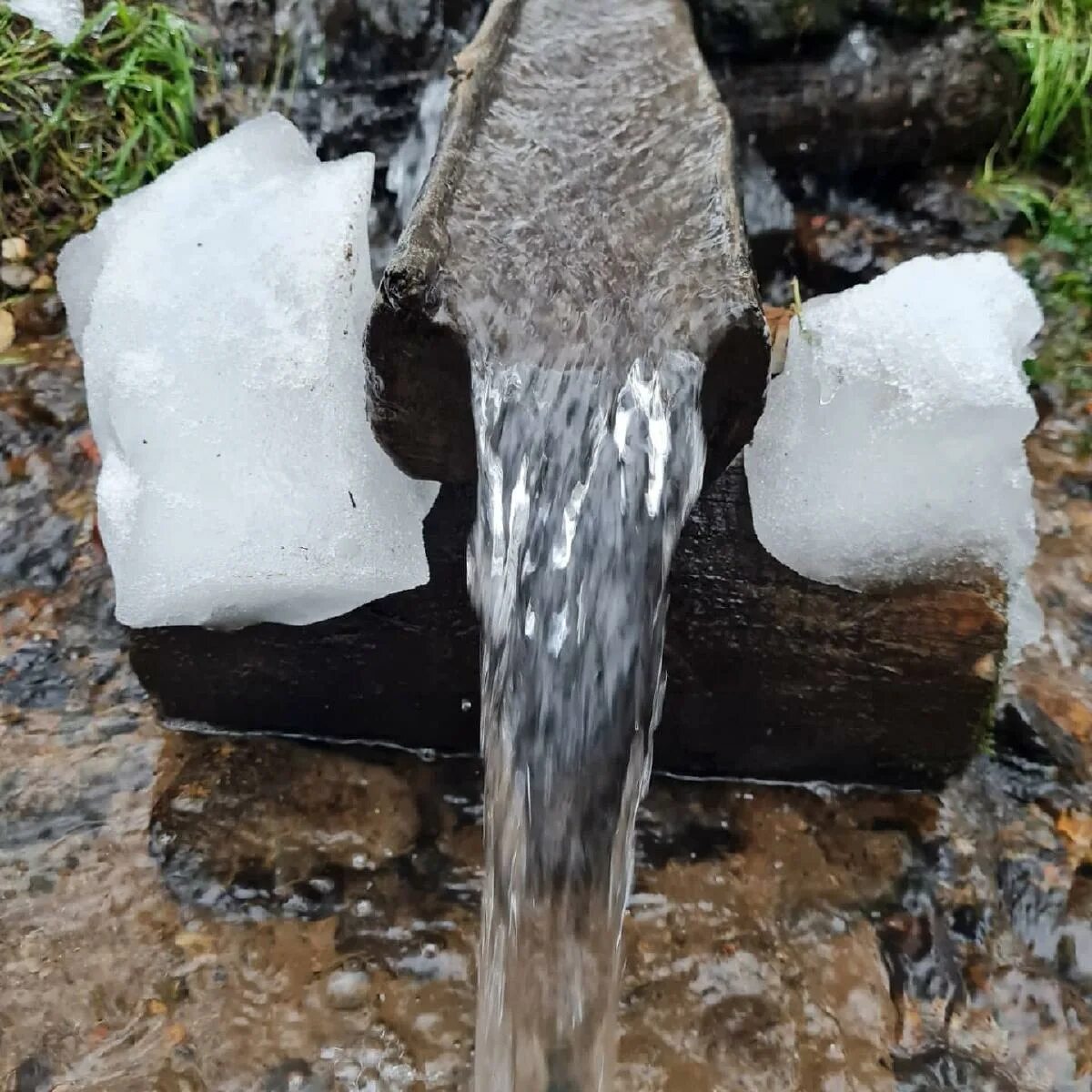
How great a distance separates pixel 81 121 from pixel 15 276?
2.11 ft

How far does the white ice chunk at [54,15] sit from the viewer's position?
423cm

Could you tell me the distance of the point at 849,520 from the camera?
7.42 feet

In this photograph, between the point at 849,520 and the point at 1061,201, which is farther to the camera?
the point at 1061,201

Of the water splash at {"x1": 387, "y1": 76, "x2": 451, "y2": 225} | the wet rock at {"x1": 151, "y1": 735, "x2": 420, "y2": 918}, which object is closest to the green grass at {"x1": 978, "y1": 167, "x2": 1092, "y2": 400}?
the water splash at {"x1": 387, "y1": 76, "x2": 451, "y2": 225}

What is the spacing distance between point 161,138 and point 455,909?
10.5ft

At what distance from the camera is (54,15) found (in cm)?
426

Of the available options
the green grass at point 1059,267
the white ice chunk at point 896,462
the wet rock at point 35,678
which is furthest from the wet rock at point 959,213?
the wet rock at point 35,678

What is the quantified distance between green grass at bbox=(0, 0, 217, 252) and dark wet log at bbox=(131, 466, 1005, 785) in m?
2.38

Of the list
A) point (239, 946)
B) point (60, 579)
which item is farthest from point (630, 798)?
point (60, 579)

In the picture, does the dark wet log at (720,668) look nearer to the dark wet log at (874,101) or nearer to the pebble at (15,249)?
the pebble at (15,249)

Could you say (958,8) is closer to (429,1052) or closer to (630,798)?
(630,798)

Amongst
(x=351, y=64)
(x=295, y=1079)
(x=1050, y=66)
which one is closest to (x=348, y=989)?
(x=295, y=1079)

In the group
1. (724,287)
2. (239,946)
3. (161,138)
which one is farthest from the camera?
(161,138)

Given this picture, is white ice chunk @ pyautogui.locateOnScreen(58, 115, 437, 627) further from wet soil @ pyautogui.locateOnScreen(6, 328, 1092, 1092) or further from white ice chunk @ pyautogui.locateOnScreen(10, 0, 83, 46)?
white ice chunk @ pyautogui.locateOnScreen(10, 0, 83, 46)
